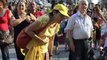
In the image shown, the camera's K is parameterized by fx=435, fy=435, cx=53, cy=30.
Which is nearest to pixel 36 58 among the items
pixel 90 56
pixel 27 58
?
pixel 27 58

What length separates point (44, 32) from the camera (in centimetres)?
652

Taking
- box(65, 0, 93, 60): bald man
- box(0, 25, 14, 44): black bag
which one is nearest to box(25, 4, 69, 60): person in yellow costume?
box(65, 0, 93, 60): bald man

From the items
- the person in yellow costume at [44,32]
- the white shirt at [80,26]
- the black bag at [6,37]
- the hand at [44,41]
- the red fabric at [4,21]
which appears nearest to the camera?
the person in yellow costume at [44,32]

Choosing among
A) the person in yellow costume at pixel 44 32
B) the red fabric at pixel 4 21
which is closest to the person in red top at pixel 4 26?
the red fabric at pixel 4 21

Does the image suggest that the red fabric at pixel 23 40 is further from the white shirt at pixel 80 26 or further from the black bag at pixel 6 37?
the black bag at pixel 6 37

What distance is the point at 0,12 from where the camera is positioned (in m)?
9.43

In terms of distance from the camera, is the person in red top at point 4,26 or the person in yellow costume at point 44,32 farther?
the person in red top at point 4,26

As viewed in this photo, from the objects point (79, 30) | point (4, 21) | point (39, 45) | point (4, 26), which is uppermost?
point (4, 21)

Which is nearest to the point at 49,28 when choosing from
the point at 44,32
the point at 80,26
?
the point at 44,32

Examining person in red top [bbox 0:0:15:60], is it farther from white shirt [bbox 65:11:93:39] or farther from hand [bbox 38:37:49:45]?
hand [bbox 38:37:49:45]

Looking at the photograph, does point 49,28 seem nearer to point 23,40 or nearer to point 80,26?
point 23,40

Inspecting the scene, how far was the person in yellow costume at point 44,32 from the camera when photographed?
624cm

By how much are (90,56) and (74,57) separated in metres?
0.31

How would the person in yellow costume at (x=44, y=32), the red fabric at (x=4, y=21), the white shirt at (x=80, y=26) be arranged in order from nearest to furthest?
the person in yellow costume at (x=44, y=32) → the white shirt at (x=80, y=26) → the red fabric at (x=4, y=21)
